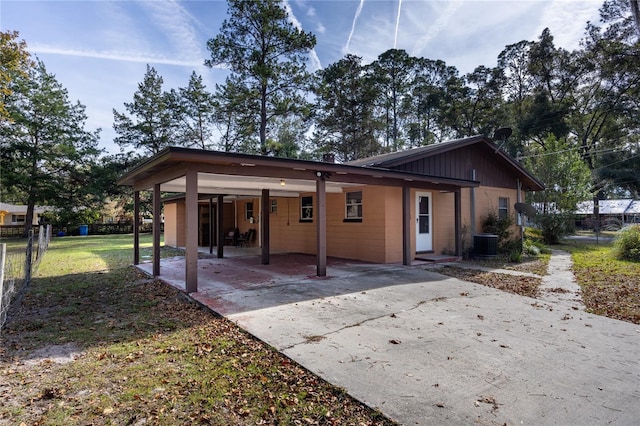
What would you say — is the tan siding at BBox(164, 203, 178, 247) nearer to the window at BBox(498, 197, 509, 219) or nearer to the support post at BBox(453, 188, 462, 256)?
the support post at BBox(453, 188, 462, 256)

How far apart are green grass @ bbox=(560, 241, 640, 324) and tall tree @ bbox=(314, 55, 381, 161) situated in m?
18.8

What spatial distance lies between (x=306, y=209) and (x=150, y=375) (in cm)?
986

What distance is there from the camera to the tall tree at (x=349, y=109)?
26688 millimetres

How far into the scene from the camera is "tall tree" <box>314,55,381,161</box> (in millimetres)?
26688

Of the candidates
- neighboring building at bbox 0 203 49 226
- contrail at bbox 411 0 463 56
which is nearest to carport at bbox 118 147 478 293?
contrail at bbox 411 0 463 56

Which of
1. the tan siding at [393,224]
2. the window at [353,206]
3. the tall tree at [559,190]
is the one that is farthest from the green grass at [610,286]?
the tall tree at [559,190]

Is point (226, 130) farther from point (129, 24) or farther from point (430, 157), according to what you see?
point (430, 157)

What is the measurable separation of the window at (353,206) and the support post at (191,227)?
5603mm

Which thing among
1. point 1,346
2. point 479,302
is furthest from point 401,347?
point 1,346

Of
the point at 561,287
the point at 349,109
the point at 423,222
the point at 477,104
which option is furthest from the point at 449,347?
the point at 477,104

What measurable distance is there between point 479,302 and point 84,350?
555cm

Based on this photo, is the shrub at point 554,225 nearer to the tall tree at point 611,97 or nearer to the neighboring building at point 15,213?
the tall tree at point 611,97

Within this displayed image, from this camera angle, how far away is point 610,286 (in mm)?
6926

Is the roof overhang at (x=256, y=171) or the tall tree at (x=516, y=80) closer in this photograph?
the roof overhang at (x=256, y=171)
